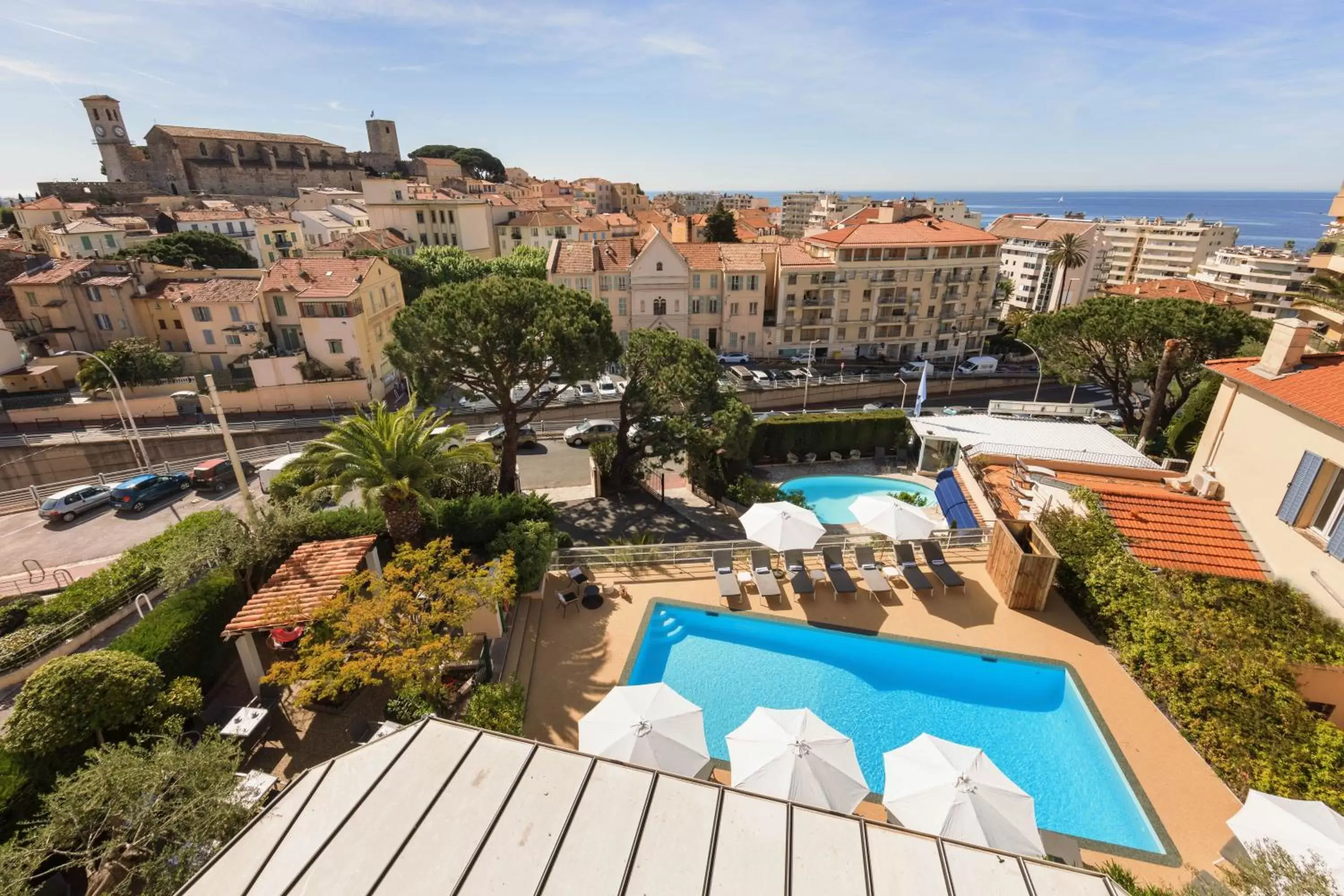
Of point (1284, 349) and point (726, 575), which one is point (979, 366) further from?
point (726, 575)

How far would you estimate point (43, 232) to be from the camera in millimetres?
68500

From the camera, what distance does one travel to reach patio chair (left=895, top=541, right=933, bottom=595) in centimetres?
1973

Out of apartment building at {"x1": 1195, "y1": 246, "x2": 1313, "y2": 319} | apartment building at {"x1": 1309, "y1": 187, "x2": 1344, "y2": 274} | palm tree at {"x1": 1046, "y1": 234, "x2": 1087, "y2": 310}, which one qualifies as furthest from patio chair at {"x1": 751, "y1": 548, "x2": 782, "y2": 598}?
apartment building at {"x1": 1195, "y1": 246, "x2": 1313, "y2": 319}

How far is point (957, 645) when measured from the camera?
17.4 m

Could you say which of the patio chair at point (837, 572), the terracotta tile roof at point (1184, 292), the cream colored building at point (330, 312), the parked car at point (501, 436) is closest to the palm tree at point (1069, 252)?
the terracotta tile roof at point (1184, 292)

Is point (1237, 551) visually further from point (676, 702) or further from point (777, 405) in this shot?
point (777, 405)

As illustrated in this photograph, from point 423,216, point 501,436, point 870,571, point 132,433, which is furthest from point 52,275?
point 870,571

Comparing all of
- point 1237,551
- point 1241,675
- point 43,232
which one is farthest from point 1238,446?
point 43,232

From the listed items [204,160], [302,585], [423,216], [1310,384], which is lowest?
[302,585]

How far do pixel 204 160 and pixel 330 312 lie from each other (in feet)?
312

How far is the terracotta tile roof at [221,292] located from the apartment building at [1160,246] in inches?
6179

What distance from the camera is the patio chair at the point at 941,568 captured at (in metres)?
19.6

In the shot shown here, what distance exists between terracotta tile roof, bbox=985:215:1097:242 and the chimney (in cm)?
8858

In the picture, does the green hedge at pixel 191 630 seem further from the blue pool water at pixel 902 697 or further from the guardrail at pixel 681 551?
the blue pool water at pixel 902 697
